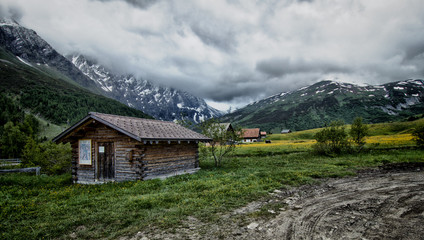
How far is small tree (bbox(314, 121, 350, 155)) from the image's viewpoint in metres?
29.0

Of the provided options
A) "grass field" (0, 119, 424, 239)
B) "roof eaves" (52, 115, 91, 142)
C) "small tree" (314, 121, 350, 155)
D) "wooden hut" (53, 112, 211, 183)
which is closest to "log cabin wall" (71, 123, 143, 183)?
"wooden hut" (53, 112, 211, 183)

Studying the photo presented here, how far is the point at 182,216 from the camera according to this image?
26.5ft

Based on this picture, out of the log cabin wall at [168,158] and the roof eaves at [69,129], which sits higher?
the roof eaves at [69,129]

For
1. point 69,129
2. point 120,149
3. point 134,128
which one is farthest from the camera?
point 69,129

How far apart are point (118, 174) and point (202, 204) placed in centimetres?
928

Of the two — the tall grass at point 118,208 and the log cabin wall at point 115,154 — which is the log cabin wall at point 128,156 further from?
the tall grass at point 118,208

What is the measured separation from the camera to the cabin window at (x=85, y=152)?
16922mm

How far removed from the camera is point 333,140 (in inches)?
1166

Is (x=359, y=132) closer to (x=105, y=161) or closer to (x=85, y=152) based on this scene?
(x=105, y=161)

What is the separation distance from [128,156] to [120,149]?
0.98 metres

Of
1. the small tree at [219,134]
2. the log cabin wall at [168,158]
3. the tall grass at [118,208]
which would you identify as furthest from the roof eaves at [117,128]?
the small tree at [219,134]

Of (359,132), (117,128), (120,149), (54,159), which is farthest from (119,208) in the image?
(359,132)

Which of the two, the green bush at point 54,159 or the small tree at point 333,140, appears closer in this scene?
the green bush at point 54,159

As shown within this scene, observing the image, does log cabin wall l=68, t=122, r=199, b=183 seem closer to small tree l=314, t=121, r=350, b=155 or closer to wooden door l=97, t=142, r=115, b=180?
wooden door l=97, t=142, r=115, b=180
